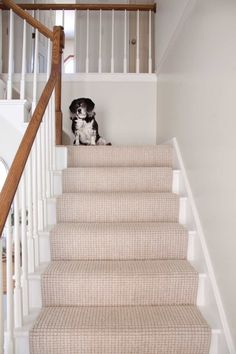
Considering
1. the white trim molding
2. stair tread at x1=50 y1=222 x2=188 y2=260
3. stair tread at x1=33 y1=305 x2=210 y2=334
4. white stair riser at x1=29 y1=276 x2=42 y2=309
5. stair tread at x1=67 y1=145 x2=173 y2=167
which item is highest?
the white trim molding

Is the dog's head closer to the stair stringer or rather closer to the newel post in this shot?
the newel post

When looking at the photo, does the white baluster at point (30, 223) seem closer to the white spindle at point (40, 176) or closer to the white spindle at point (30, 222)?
the white spindle at point (30, 222)

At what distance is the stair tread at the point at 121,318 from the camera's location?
149cm

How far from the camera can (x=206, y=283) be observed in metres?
1.69

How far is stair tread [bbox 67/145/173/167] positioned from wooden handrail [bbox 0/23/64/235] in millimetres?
432

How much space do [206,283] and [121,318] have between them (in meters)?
0.50

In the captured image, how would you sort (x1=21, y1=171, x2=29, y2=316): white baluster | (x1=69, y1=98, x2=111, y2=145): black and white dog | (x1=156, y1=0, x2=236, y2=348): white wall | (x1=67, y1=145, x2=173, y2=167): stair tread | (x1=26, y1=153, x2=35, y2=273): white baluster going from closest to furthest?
1. (x1=156, y1=0, x2=236, y2=348): white wall
2. (x1=21, y1=171, x2=29, y2=316): white baluster
3. (x1=26, y1=153, x2=35, y2=273): white baluster
4. (x1=67, y1=145, x2=173, y2=167): stair tread
5. (x1=69, y1=98, x2=111, y2=145): black and white dog

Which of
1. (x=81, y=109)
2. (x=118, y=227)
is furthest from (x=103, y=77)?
(x=118, y=227)

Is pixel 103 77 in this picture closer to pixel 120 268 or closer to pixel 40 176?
pixel 40 176

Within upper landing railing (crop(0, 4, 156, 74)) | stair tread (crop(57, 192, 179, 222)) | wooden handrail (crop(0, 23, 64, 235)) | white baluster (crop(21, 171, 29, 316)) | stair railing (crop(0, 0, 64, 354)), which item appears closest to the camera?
wooden handrail (crop(0, 23, 64, 235))

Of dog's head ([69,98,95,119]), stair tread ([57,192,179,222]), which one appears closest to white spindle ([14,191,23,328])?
stair tread ([57,192,179,222])

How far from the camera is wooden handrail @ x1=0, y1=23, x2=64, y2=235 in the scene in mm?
1188

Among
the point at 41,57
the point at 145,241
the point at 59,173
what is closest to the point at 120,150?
the point at 59,173

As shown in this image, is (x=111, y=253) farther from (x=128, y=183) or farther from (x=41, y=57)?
(x=41, y=57)
